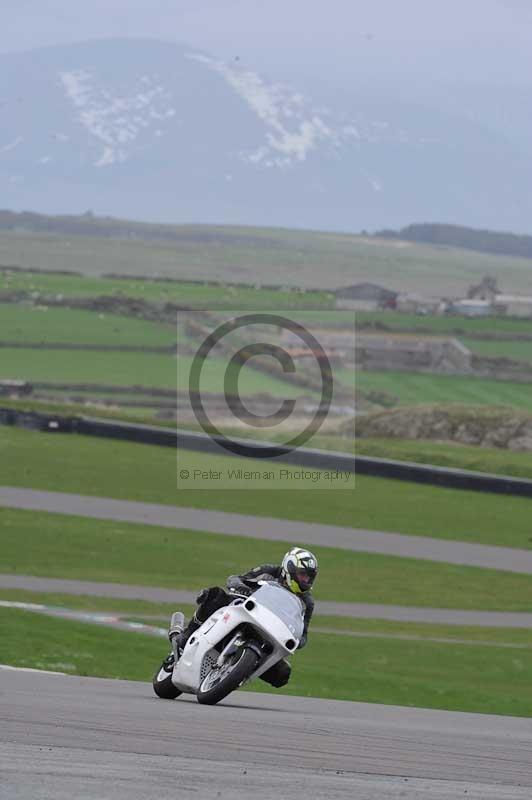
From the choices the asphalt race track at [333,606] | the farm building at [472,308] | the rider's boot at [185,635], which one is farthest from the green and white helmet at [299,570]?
the farm building at [472,308]

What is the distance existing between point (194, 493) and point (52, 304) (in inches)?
3230

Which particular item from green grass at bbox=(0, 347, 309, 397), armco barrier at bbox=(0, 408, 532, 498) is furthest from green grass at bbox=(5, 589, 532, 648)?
green grass at bbox=(0, 347, 309, 397)

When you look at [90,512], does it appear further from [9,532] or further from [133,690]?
[133,690]

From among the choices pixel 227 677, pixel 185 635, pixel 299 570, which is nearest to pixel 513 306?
pixel 185 635

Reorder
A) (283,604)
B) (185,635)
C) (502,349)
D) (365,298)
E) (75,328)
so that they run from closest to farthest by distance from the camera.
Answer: (283,604) → (185,635) → (75,328) → (502,349) → (365,298)

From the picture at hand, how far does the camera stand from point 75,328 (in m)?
103

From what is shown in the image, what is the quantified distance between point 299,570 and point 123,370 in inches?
2878

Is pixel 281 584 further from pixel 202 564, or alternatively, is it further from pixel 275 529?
pixel 275 529

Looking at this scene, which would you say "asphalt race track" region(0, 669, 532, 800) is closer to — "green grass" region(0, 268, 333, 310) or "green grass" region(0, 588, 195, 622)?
"green grass" region(0, 588, 195, 622)

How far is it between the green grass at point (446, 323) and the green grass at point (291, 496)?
74.4m

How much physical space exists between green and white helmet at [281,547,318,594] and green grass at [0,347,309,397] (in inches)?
2327

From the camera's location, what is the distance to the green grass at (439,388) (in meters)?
82.1

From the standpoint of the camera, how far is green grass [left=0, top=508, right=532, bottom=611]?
26281mm

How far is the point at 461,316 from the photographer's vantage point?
13600 centimetres
